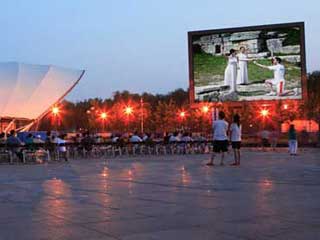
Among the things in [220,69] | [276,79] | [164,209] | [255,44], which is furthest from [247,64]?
[164,209]

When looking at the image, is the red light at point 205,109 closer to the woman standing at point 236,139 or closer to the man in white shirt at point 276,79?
the man in white shirt at point 276,79

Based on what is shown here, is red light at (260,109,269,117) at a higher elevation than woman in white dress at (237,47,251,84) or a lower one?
lower

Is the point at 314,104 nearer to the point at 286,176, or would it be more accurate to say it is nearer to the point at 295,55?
the point at 295,55

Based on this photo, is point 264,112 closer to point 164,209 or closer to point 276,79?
point 276,79

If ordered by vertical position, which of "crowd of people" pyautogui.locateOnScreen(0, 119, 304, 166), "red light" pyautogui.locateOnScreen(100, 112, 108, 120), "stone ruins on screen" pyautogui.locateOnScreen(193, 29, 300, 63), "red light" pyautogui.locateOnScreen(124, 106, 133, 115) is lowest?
"crowd of people" pyautogui.locateOnScreen(0, 119, 304, 166)

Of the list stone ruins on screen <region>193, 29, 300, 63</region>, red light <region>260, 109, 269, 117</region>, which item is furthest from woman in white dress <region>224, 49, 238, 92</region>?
red light <region>260, 109, 269, 117</region>

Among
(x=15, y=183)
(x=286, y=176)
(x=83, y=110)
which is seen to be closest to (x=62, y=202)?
(x=15, y=183)

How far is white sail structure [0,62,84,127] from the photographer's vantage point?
58781 mm

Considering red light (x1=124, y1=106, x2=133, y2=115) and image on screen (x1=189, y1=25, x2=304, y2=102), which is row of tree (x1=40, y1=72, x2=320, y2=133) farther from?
image on screen (x1=189, y1=25, x2=304, y2=102)

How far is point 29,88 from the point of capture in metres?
59.3

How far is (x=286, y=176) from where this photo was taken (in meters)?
12.6

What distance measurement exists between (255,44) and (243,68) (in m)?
2.43

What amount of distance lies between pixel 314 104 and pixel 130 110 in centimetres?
2771

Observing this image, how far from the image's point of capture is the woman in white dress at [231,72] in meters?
55.2
